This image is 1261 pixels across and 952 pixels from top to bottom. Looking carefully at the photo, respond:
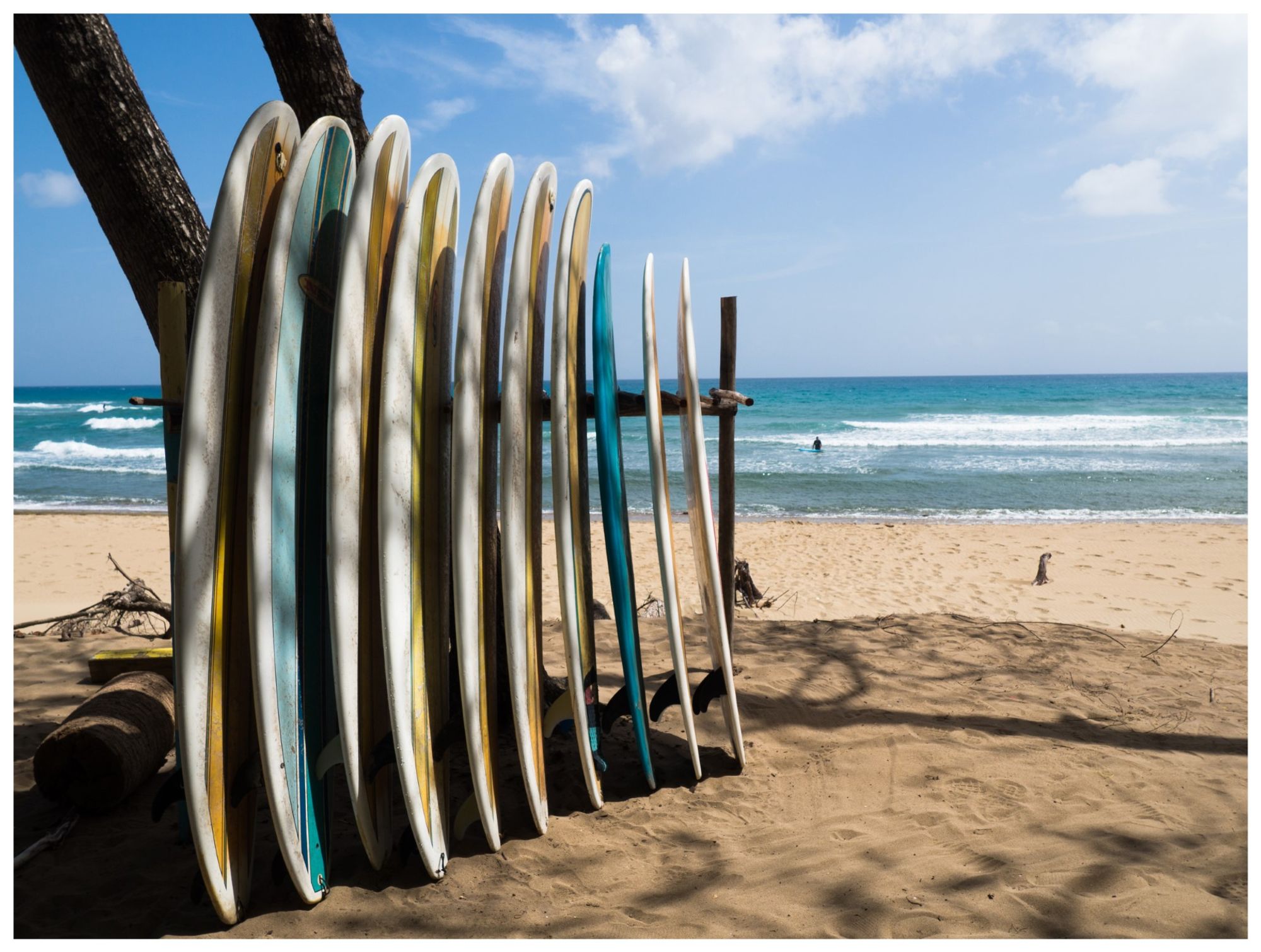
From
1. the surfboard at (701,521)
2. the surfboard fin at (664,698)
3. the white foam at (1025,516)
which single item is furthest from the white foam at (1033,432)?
the surfboard fin at (664,698)

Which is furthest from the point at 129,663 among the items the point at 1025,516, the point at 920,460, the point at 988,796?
the point at 920,460

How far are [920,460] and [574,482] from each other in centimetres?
2141

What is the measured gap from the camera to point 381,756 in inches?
91.8

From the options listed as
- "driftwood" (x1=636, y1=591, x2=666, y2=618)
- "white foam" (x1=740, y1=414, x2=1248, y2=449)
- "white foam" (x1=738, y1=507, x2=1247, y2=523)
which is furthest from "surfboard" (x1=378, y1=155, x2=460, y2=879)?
"white foam" (x1=740, y1=414, x2=1248, y2=449)

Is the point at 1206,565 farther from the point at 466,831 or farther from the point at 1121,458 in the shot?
the point at 1121,458

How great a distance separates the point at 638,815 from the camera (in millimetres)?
2730

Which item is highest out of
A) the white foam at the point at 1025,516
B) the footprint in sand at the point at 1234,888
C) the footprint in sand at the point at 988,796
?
the footprint in sand at the point at 1234,888

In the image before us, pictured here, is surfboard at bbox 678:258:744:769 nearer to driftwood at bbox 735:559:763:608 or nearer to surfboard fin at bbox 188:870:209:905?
surfboard fin at bbox 188:870:209:905

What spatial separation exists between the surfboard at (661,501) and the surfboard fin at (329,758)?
3.22 ft

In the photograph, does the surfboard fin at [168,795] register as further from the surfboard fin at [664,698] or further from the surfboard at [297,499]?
the surfboard fin at [664,698]

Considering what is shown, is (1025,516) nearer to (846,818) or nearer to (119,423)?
(846,818)

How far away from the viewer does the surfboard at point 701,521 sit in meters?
2.74

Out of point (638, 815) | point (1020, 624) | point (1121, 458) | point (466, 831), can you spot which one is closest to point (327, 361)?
point (466, 831)

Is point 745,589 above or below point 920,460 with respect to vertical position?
below
